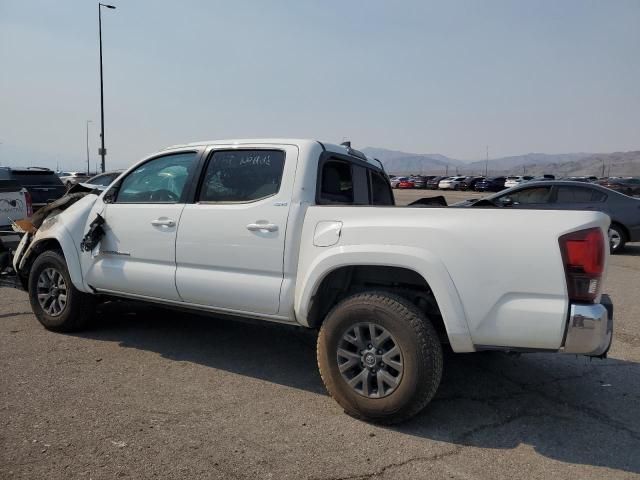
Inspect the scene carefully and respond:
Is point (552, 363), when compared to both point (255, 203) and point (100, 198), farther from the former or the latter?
point (100, 198)

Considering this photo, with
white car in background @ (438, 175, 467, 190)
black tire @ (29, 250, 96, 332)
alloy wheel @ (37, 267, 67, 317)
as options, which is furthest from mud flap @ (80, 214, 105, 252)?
white car in background @ (438, 175, 467, 190)

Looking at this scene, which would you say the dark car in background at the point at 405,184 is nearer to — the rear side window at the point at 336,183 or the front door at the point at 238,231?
the rear side window at the point at 336,183

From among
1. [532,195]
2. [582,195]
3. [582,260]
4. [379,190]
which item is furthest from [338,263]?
[582,195]

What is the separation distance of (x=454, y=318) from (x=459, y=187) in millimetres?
47490

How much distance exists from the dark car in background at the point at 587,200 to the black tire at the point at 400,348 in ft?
26.8

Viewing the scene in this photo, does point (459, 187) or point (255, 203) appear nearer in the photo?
point (255, 203)

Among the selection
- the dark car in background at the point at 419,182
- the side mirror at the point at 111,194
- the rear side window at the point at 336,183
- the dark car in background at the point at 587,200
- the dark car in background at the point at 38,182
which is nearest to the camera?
the rear side window at the point at 336,183

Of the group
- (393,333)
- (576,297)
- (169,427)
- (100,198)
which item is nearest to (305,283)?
(393,333)

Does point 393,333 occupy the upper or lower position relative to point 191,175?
lower

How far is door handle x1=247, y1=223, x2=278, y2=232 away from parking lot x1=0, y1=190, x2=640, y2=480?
120cm

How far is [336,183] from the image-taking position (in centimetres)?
444

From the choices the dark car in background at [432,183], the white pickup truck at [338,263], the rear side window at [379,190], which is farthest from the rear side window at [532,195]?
the dark car in background at [432,183]

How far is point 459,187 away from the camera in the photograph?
4875 centimetres

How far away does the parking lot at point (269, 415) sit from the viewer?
2902mm
